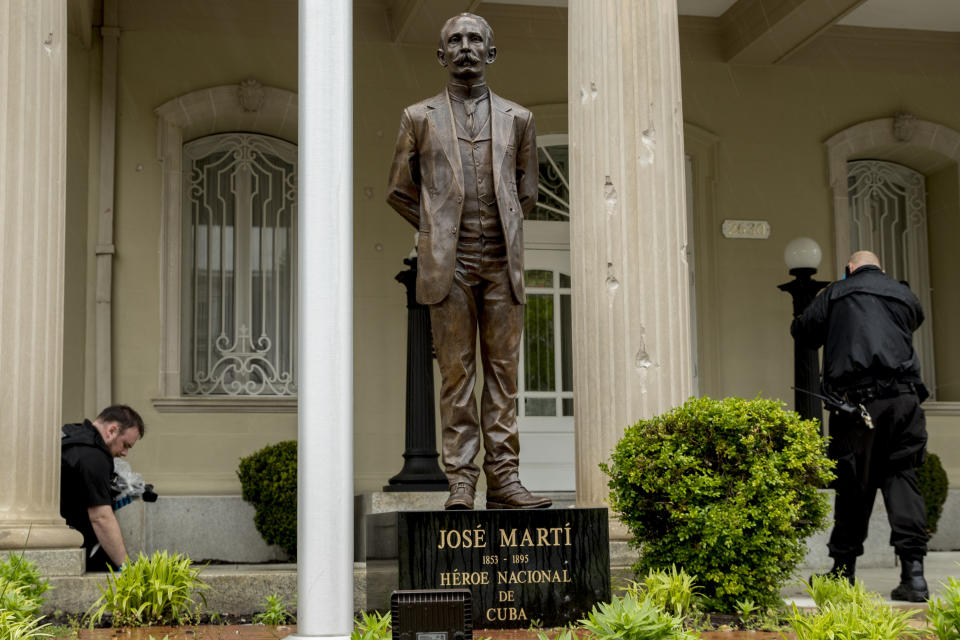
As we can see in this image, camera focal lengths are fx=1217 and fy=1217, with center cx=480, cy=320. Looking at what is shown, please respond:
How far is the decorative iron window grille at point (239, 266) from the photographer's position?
12.8 m

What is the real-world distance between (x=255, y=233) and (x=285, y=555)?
11.4ft

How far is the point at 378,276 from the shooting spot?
13000mm

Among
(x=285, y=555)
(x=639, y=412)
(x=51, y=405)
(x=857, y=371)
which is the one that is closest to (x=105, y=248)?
(x=285, y=555)

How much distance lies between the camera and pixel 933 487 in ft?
40.8

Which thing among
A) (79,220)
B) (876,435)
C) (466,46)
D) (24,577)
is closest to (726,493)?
(876,435)

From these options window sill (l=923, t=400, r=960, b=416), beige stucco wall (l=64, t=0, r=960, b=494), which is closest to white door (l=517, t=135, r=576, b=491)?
beige stucco wall (l=64, t=0, r=960, b=494)

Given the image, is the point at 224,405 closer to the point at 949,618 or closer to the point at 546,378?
the point at 546,378

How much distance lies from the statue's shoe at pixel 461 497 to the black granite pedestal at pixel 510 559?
31 cm

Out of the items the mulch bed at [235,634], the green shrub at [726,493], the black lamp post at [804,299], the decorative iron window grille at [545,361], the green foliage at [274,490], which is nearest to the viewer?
the mulch bed at [235,634]

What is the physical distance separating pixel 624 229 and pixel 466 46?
7.05ft

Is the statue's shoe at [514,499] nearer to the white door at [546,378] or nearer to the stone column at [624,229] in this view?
the stone column at [624,229]

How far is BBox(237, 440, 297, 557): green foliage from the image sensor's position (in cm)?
1140

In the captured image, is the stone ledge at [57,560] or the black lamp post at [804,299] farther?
the black lamp post at [804,299]

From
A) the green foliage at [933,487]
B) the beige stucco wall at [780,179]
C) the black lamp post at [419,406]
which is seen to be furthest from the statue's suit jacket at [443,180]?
the beige stucco wall at [780,179]
